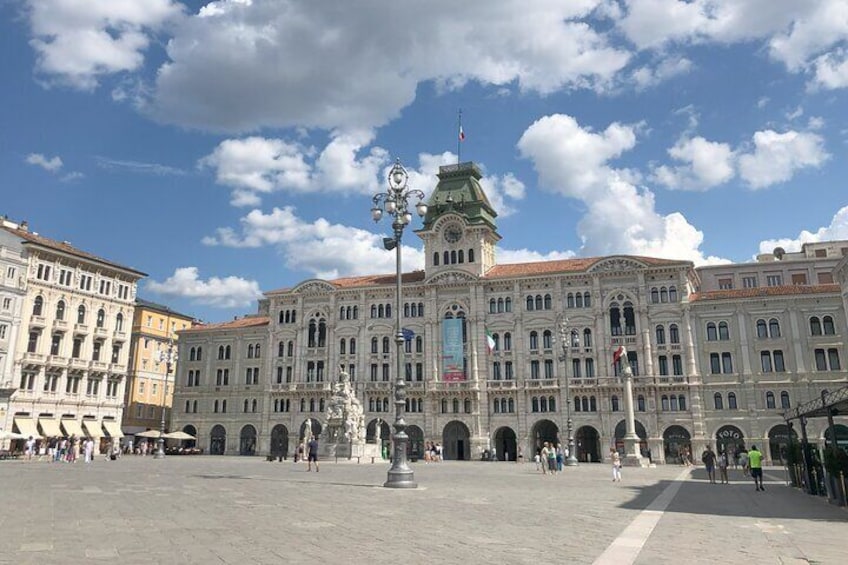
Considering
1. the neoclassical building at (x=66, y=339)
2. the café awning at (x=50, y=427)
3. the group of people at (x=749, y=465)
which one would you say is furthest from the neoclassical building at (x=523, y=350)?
the group of people at (x=749, y=465)

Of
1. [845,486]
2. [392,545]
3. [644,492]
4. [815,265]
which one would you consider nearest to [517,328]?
[815,265]

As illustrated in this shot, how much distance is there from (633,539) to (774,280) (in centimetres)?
6694

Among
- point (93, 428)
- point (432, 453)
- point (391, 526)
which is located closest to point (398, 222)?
point (391, 526)

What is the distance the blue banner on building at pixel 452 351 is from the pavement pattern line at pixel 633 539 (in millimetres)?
46079

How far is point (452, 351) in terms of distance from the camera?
65.6 meters

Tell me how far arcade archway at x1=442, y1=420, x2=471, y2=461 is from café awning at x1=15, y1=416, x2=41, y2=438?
36.2 metres

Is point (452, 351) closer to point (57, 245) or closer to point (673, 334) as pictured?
point (673, 334)

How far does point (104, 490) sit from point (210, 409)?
57.1 metres

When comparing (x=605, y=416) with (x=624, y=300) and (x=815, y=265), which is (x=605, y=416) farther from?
(x=815, y=265)

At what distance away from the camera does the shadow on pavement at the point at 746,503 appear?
16875 mm

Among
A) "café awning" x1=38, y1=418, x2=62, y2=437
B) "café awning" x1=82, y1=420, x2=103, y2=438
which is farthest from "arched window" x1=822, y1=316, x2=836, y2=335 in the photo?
"café awning" x1=38, y1=418, x2=62, y2=437

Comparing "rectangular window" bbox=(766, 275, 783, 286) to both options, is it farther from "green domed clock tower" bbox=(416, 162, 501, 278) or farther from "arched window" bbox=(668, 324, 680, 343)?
"green domed clock tower" bbox=(416, 162, 501, 278)

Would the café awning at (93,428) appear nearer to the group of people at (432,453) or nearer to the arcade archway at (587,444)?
the group of people at (432,453)

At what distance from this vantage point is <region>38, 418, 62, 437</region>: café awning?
57.9 metres
